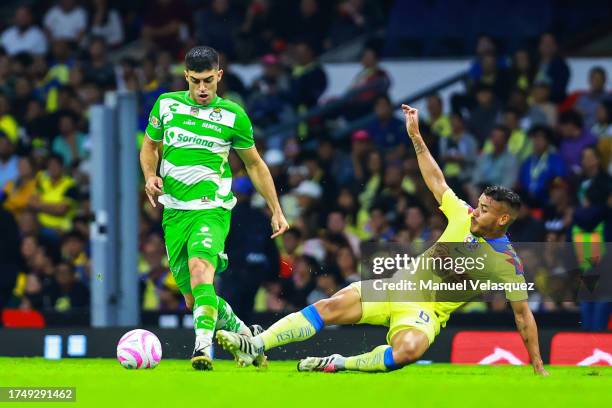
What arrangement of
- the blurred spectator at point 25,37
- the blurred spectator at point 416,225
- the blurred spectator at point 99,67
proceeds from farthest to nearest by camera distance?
the blurred spectator at point 25,37, the blurred spectator at point 99,67, the blurred spectator at point 416,225

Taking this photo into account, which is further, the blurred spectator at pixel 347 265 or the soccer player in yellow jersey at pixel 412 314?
the blurred spectator at pixel 347 265

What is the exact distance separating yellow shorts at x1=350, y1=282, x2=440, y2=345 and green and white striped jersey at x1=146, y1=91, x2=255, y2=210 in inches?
50.6

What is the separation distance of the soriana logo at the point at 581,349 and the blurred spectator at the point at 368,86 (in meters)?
5.51

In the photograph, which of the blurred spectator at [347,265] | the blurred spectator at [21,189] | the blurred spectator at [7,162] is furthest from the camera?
the blurred spectator at [7,162]

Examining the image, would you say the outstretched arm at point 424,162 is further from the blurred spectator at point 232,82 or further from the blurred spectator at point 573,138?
the blurred spectator at point 232,82

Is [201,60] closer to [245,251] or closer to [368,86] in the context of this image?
[245,251]

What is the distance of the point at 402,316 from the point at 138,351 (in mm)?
1834

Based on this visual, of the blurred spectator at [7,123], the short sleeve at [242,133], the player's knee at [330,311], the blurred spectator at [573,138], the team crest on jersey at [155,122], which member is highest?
the blurred spectator at [7,123]

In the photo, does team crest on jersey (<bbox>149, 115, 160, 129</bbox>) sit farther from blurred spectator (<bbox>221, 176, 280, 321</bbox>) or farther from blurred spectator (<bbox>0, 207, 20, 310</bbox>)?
blurred spectator (<bbox>0, 207, 20, 310</bbox>)

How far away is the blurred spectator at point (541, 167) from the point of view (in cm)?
1625

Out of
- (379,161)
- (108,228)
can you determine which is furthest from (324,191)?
(108,228)

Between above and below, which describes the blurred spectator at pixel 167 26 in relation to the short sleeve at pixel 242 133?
above

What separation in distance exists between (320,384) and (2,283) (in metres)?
8.81

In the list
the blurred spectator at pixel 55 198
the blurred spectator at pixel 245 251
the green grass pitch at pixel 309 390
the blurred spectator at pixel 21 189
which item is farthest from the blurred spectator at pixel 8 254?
the green grass pitch at pixel 309 390
